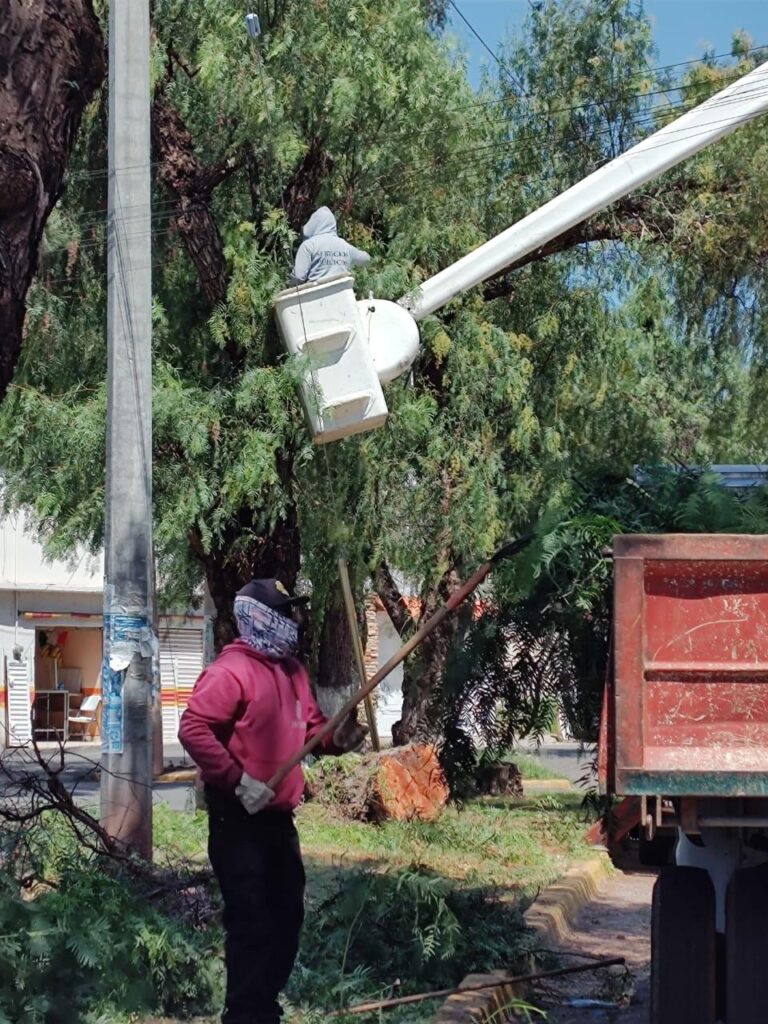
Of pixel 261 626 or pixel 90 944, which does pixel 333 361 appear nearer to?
pixel 261 626

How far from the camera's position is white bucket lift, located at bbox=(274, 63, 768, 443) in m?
12.1

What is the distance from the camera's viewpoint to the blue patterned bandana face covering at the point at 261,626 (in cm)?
596

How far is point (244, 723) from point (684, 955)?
200cm

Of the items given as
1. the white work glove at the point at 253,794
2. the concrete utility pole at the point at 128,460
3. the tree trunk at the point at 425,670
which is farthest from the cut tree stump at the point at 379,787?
A: the white work glove at the point at 253,794

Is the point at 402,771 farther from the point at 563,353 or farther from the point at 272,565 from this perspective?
the point at 563,353

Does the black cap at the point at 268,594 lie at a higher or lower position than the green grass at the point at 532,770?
higher

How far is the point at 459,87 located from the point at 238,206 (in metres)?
2.96

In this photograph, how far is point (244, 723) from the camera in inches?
226

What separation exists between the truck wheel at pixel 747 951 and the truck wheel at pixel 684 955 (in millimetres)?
138

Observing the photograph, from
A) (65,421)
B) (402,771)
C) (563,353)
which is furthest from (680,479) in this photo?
(563,353)

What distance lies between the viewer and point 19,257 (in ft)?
18.8

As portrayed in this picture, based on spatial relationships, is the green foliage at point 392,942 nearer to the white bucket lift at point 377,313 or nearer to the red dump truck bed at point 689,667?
the red dump truck bed at point 689,667

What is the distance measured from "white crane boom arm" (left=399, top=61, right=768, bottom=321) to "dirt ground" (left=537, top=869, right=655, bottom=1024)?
16.7 ft

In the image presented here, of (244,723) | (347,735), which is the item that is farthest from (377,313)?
(244,723)
